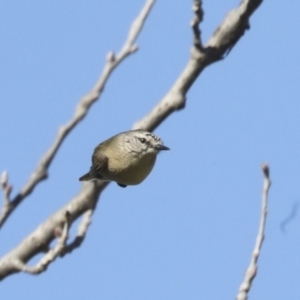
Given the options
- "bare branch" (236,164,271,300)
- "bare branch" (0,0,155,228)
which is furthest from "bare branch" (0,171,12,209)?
"bare branch" (236,164,271,300)

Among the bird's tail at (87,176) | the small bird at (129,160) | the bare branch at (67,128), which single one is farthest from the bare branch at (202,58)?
the small bird at (129,160)

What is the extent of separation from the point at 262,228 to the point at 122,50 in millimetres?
1014

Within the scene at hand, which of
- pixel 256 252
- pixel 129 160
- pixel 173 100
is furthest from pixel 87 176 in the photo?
pixel 256 252

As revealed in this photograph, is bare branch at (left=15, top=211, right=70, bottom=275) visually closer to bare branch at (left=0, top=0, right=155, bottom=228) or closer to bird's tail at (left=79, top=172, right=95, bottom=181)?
bare branch at (left=0, top=0, right=155, bottom=228)

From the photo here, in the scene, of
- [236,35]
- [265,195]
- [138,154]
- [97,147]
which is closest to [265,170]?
[265,195]

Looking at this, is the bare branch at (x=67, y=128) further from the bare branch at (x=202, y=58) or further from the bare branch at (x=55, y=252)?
the bare branch at (x=202, y=58)

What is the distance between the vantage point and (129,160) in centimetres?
904

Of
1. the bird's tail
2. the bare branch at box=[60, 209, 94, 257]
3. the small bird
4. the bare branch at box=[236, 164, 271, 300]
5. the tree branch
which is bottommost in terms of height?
the bare branch at box=[236, 164, 271, 300]

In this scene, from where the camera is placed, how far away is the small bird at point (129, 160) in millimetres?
8820

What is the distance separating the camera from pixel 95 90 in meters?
3.39

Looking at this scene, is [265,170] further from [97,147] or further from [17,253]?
[97,147]

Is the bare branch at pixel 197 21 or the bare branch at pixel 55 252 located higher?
the bare branch at pixel 197 21

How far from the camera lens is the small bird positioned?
28.9 ft

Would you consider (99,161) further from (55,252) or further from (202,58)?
(55,252)
